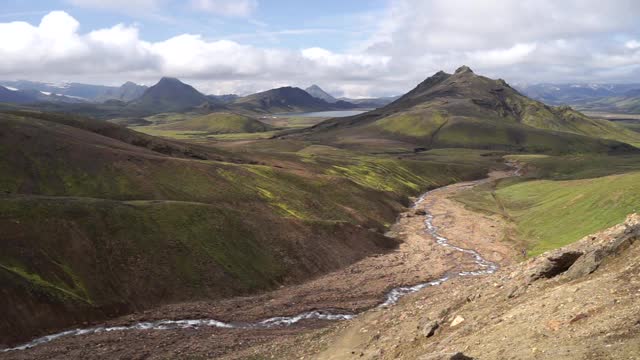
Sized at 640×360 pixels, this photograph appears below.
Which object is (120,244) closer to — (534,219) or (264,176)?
(264,176)

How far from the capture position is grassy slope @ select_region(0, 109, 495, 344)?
215 feet

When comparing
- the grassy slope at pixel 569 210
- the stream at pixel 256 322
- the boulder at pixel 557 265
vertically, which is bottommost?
the stream at pixel 256 322

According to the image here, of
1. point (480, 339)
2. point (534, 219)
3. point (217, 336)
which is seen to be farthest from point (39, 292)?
point (534, 219)

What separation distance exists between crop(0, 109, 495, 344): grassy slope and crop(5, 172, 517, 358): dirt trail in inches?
164

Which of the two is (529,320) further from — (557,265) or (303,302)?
(303,302)

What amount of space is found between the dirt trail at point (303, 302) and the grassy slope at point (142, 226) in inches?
164

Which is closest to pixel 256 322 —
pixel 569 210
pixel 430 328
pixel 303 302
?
pixel 303 302

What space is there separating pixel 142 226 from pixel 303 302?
2861 cm

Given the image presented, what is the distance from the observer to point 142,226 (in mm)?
80938

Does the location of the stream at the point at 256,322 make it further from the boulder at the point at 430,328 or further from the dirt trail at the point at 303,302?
the boulder at the point at 430,328

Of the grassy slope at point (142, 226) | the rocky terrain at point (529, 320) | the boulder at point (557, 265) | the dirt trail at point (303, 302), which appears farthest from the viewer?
the grassy slope at point (142, 226)

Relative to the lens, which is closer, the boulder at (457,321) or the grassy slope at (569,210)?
the boulder at (457,321)

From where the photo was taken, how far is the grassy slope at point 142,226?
215ft

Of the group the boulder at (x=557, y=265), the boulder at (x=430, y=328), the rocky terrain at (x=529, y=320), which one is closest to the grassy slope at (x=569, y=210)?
the rocky terrain at (x=529, y=320)
